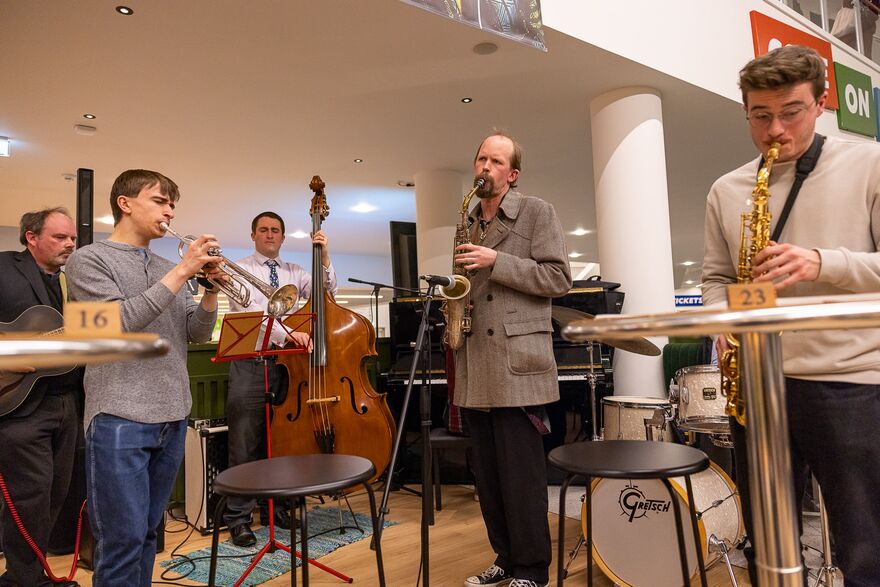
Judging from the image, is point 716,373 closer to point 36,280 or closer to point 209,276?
point 209,276

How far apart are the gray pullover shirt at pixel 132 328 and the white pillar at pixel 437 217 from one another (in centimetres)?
408

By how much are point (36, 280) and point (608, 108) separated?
374 centimetres

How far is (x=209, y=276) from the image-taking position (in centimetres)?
203

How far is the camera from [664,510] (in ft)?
7.70

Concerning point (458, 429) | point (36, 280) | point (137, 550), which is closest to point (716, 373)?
point (458, 429)

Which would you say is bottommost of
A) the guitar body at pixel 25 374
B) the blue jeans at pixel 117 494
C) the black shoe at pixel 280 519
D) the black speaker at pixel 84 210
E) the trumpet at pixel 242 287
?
the black shoe at pixel 280 519

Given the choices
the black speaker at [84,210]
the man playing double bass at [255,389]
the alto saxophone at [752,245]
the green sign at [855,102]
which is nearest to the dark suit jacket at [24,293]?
the black speaker at [84,210]

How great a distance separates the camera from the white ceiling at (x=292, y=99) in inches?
130

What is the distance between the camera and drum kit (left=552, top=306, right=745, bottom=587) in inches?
92.1

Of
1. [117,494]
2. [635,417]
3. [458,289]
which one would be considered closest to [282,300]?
[458,289]

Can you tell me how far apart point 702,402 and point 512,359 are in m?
1.00

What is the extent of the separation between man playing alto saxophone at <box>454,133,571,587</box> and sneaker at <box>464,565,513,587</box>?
0.20ft

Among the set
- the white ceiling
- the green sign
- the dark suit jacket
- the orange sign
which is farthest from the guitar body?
the green sign

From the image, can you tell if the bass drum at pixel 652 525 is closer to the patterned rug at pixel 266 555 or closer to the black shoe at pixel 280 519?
the patterned rug at pixel 266 555
